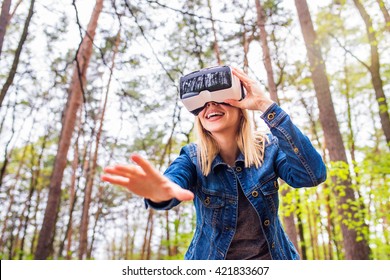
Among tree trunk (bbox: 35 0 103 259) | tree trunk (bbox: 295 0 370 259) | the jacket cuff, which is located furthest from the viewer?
tree trunk (bbox: 295 0 370 259)

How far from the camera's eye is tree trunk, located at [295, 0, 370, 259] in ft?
15.4

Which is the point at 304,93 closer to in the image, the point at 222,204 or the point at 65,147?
the point at 65,147

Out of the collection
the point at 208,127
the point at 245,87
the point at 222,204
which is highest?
the point at 245,87

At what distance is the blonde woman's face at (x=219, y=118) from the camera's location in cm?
122

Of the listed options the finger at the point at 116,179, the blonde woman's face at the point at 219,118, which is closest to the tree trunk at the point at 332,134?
the blonde woman's face at the point at 219,118

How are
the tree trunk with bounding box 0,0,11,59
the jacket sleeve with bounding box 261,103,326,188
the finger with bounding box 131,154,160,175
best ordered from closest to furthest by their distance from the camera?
the finger with bounding box 131,154,160,175 < the jacket sleeve with bounding box 261,103,326,188 < the tree trunk with bounding box 0,0,11,59

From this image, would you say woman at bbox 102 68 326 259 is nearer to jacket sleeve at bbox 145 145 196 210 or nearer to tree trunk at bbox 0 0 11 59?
jacket sleeve at bbox 145 145 196 210

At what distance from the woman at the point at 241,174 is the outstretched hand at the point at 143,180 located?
0.75 feet

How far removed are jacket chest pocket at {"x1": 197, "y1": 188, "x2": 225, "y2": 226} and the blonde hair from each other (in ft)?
0.26

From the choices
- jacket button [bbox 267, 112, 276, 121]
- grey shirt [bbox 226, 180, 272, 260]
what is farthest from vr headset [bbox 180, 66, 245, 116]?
grey shirt [bbox 226, 180, 272, 260]

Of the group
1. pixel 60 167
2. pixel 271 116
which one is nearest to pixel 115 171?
pixel 271 116
